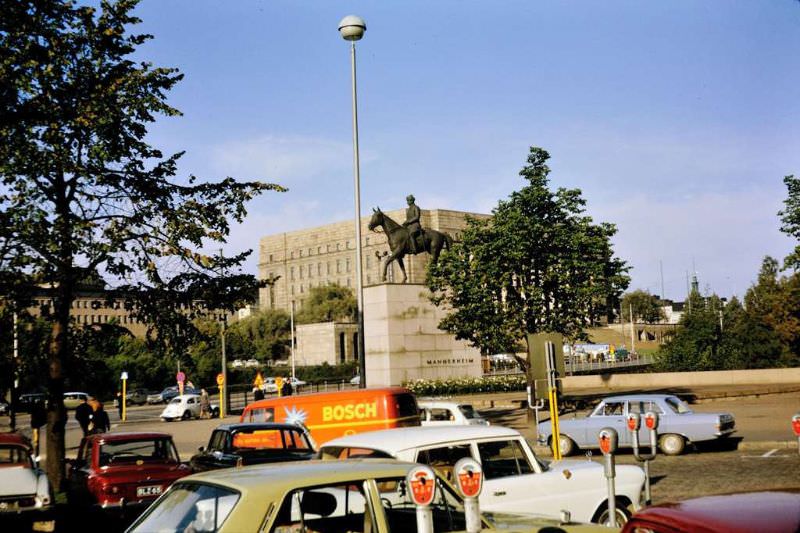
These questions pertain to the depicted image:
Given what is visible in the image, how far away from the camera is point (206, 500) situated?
5.73 m

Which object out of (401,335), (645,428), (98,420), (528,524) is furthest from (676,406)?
(401,335)

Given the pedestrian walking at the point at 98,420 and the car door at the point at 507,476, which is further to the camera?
the pedestrian walking at the point at 98,420

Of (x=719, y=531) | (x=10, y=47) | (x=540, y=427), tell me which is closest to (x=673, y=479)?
(x=540, y=427)

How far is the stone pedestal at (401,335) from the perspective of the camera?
40219mm

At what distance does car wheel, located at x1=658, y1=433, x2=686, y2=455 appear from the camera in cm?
2098

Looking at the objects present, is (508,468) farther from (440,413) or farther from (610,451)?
(440,413)

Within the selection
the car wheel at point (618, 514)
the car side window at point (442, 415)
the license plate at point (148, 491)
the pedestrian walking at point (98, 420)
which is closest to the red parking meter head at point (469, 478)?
the car wheel at point (618, 514)

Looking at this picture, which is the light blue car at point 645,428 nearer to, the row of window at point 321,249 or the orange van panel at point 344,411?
the orange van panel at point 344,411

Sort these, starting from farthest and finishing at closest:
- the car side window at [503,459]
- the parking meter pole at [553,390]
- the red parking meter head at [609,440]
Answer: the parking meter pole at [553,390] → the car side window at [503,459] → the red parking meter head at [609,440]

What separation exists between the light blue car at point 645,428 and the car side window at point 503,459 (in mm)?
11390

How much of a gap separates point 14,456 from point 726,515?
12226 millimetres

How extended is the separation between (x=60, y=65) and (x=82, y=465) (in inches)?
281

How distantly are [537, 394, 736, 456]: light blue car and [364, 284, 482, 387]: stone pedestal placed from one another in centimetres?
1842

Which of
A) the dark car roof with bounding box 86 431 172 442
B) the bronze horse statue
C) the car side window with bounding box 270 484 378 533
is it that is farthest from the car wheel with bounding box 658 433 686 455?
the bronze horse statue
